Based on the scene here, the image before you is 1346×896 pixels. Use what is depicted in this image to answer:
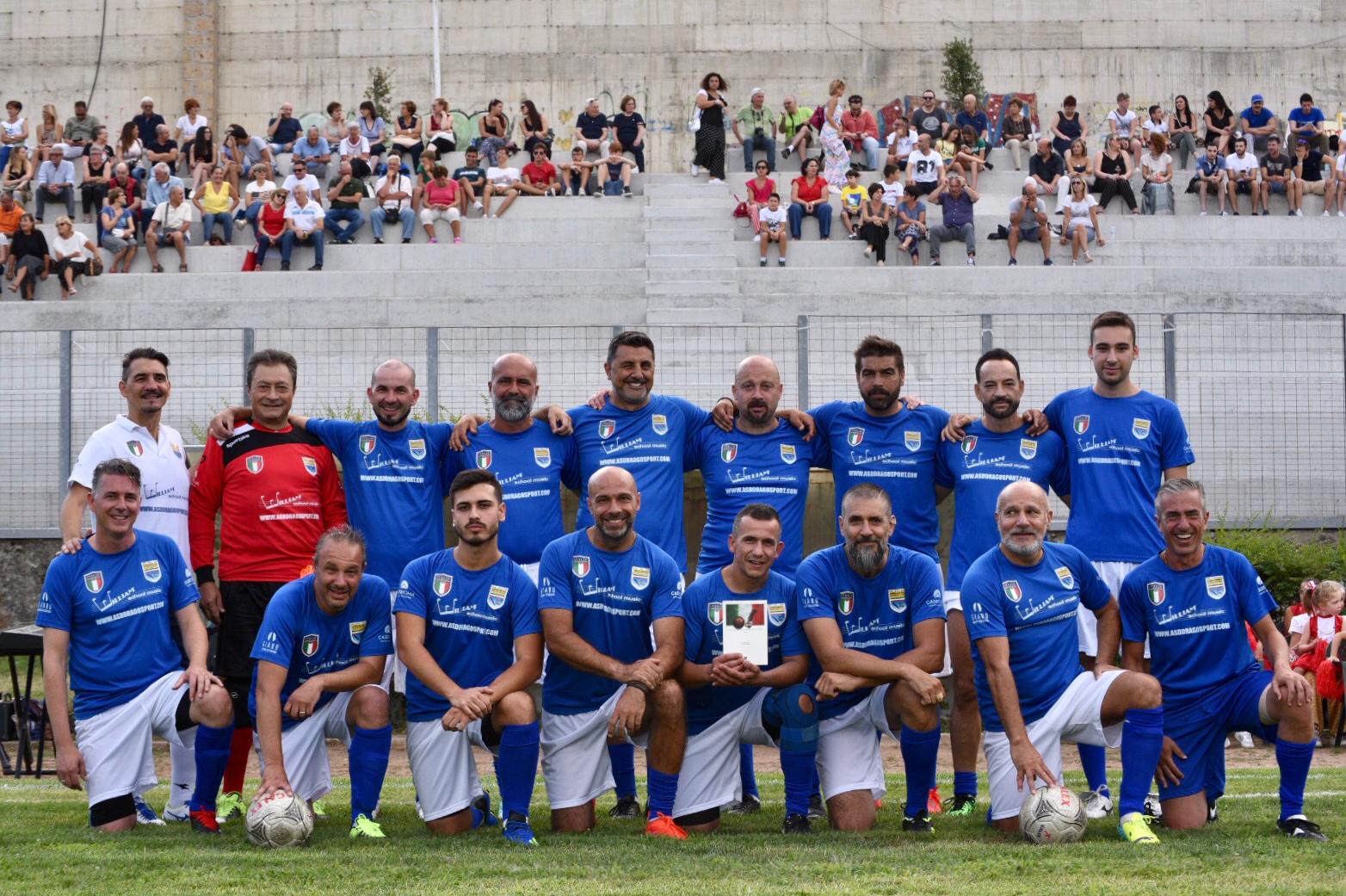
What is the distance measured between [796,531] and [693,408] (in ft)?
2.88

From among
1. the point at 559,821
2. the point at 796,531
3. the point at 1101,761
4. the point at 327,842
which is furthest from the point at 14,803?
the point at 1101,761

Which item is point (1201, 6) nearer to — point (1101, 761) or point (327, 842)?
point (1101, 761)

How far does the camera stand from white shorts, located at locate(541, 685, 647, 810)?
731 centimetres

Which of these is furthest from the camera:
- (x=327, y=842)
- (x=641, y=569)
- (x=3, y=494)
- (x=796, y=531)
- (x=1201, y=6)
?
(x=1201, y=6)

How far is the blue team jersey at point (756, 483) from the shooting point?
8211 millimetres

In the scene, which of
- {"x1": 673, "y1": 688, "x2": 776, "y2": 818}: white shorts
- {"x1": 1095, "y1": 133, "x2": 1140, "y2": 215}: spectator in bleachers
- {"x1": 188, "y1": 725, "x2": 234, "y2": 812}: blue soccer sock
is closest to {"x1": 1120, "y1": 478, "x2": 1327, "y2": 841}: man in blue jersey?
{"x1": 673, "y1": 688, "x2": 776, "y2": 818}: white shorts

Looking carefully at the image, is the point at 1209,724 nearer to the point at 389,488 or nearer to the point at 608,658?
the point at 608,658

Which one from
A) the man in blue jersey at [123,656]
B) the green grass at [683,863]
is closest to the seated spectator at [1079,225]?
the green grass at [683,863]

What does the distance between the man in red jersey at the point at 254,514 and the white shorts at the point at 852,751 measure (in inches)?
109

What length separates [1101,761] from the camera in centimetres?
745

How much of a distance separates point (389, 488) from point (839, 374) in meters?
7.49

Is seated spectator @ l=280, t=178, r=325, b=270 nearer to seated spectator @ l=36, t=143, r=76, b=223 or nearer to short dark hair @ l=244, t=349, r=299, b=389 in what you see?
seated spectator @ l=36, t=143, r=76, b=223

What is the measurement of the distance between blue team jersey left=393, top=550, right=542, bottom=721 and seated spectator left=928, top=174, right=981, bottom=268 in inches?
589

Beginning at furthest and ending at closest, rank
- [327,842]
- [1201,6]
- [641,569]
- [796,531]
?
[1201,6] → [796,531] → [641,569] → [327,842]
